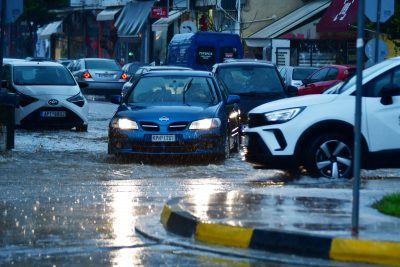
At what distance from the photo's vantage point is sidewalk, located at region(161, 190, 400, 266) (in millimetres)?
9062

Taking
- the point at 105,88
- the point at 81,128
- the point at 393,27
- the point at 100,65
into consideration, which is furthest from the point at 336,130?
the point at 100,65

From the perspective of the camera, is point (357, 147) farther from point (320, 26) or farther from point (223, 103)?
point (320, 26)

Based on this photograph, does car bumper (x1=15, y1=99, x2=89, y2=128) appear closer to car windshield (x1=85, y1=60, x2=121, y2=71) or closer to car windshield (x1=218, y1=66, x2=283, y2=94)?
car windshield (x1=218, y1=66, x2=283, y2=94)

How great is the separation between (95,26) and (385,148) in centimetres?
6303

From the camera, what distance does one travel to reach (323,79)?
3503 centimetres

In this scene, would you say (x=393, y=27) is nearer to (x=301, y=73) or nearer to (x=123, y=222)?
(x=301, y=73)

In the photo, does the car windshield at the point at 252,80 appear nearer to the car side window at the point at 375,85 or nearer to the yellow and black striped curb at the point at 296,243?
the car side window at the point at 375,85

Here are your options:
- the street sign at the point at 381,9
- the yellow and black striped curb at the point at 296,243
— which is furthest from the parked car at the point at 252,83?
the yellow and black striped curb at the point at 296,243

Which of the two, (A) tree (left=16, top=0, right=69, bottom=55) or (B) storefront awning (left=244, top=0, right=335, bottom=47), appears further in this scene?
(A) tree (left=16, top=0, right=69, bottom=55)

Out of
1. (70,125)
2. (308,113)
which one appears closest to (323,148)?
(308,113)

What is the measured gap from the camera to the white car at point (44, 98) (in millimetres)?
25016

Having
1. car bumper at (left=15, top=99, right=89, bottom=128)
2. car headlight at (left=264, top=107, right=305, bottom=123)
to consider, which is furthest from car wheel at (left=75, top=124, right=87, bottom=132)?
car headlight at (left=264, top=107, right=305, bottom=123)

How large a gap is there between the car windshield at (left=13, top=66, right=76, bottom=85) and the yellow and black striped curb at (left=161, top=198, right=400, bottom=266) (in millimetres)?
Result: 16135

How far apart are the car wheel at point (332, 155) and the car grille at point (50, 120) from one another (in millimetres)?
11003
